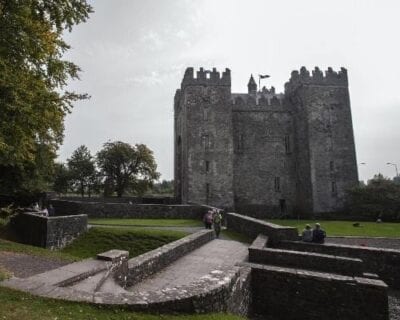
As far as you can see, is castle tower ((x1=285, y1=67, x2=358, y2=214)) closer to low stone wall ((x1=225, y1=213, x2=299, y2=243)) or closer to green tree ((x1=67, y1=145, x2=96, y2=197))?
low stone wall ((x1=225, y1=213, x2=299, y2=243))

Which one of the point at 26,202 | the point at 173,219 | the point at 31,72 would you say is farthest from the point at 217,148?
the point at 31,72

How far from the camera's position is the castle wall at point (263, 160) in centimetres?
4078

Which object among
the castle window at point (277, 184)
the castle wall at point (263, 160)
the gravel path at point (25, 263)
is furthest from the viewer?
the castle window at point (277, 184)

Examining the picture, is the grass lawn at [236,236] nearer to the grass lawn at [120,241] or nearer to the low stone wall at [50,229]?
the grass lawn at [120,241]

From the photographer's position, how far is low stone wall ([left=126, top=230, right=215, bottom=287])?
9.65 meters

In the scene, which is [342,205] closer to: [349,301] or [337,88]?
[337,88]

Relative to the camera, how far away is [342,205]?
125 ft

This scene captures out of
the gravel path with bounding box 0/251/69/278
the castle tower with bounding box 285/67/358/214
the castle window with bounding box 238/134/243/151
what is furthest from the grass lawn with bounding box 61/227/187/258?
the castle window with bounding box 238/134/243/151

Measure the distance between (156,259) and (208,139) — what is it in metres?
28.7

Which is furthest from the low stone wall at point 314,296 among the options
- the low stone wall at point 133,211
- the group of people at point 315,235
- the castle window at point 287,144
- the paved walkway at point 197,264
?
the castle window at point 287,144

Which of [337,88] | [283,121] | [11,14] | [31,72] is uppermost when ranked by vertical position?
[337,88]

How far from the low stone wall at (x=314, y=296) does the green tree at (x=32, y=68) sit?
7.89 m

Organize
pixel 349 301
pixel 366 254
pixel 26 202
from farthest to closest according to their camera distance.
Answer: pixel 26 202 → pixel 366 254 → pixel 349 301

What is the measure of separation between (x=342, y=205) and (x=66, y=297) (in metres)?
37.0
